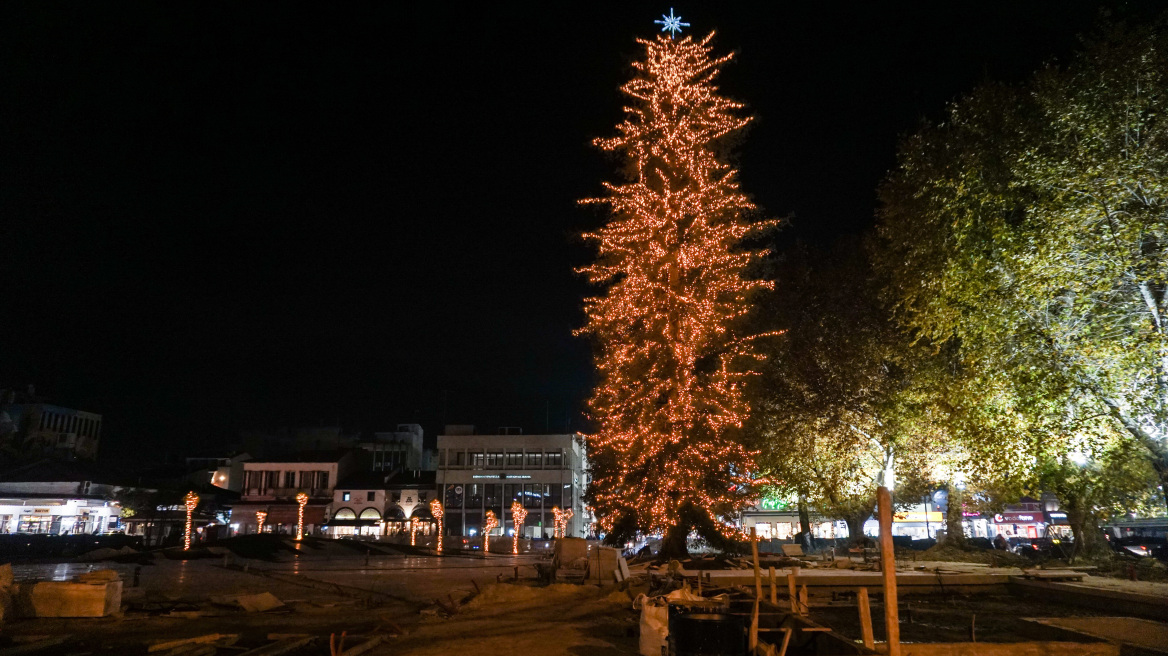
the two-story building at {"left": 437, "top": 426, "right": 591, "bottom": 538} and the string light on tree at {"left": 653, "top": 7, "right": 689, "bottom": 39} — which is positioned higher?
the string light on tree at {"left": 653, "top": 7, "right": 689, "bottom": 39}

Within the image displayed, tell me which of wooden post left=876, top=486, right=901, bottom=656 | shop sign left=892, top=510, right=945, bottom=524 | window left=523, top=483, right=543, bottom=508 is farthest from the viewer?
window left=523, top=483, right=543, bottom=508

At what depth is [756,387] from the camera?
3105cm

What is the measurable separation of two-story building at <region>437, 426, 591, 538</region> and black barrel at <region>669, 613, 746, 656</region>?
65927 mm

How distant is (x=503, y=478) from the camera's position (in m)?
76.6

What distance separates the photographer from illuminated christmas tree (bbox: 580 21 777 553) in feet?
74.0

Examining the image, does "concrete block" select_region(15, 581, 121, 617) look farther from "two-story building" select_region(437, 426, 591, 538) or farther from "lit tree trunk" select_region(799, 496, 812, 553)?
"two-story building" select_region(437, 426, 591, 538)

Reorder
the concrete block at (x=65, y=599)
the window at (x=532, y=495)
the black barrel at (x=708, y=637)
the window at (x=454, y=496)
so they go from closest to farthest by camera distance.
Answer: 1. the black barrel at (x=708, y=637)
2. the concrete block at (x=65, y=599)
3. the window at (x=454, y=496)
4. the window at (x=532, y=495)

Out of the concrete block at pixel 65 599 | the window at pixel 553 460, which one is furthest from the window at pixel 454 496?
the concrete block at pixel 65 599

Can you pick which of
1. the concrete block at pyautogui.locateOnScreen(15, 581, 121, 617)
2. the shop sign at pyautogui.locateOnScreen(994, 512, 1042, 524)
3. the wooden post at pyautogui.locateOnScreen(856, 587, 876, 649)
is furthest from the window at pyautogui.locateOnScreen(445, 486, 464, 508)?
the wooden post at pyautogui.locateOnScreen(856, 587, 876, 649)

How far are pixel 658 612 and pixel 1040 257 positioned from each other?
11679mm

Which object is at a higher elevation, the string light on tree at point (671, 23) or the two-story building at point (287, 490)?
the string light on tree at point (671, 23)

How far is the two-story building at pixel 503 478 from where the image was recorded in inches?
2945

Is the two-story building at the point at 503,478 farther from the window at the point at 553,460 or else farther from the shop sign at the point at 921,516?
the shop sign at the point at 921,516

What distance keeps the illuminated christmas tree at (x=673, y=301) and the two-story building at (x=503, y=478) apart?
51.2 metres
